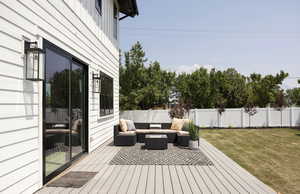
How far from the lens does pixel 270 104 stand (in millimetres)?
16281

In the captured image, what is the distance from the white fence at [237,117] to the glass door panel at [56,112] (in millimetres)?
10218

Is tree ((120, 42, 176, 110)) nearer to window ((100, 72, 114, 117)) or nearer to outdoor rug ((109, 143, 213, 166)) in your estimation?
window ((100, 72, 114, 117))

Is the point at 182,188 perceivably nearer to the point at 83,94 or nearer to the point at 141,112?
the point at 83,94

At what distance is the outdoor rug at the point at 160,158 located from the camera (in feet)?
17.5

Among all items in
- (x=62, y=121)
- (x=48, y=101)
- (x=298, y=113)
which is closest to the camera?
Result: (x=48, y=101)

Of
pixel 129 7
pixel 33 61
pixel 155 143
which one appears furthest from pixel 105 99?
pixel 129 7

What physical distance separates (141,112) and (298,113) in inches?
417

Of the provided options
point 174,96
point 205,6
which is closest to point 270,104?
point 174,96

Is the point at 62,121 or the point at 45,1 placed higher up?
the point at 45,1

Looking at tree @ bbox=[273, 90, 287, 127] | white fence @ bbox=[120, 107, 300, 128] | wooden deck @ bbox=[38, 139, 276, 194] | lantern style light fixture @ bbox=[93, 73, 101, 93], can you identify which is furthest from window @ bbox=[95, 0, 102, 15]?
tree @ bbox=[273, 90, 287, 127]

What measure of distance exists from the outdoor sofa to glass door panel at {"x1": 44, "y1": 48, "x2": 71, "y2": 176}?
2838 millimetres

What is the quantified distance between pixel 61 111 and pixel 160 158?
107 inches

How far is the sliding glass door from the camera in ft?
13.3

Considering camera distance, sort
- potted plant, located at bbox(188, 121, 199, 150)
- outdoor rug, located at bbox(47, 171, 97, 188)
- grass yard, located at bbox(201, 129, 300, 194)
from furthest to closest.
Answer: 1. potted plant, located at bbox(188, 121, 199, 150)
2. grass yard, located at bbox(201, 129, 300, 194)
3. outdoor rug, located at bbox(47, 171, 97, 188)
